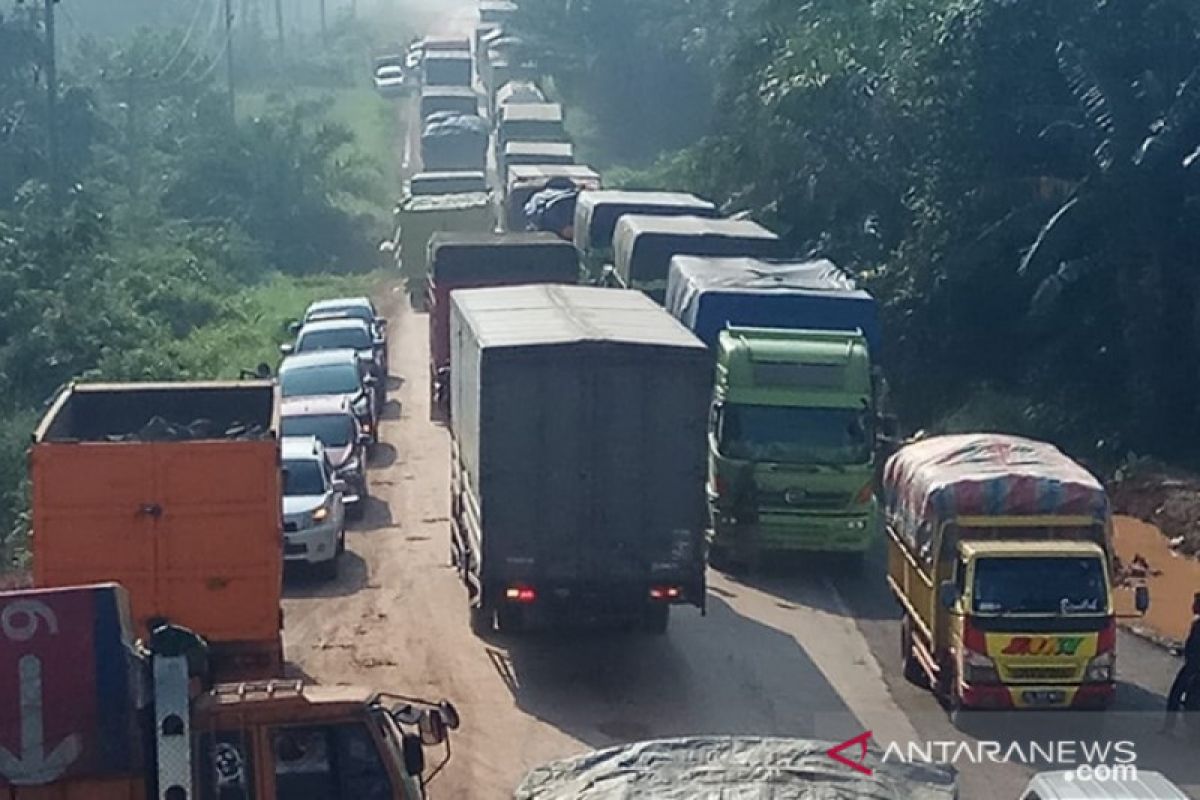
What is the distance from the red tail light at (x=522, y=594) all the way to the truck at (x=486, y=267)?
13.5m

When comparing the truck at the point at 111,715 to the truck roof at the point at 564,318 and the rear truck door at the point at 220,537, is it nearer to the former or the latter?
the rear truck door at the point at 220,537

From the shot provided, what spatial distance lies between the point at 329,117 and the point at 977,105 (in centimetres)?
5307

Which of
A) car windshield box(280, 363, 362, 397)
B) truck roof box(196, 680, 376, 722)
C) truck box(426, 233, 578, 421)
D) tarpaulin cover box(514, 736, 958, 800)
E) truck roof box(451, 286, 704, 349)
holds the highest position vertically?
truck roof box(451, 286, 704, 349)

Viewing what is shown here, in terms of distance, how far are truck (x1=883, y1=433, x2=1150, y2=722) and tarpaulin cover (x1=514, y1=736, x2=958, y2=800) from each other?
6878 millimetres

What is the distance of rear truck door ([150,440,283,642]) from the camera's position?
52.8 ft

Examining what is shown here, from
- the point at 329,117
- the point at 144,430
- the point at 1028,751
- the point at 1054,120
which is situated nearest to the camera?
the point at 1028,751

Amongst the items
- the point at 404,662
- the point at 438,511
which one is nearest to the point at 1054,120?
the point at 438,511

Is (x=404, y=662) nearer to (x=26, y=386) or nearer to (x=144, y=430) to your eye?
(x=144, y=430)

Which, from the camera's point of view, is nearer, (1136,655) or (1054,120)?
(1136,655)

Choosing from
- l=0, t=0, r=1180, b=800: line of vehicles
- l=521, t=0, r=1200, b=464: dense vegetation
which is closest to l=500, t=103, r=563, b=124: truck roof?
l=521, t=0, r=1200, b=464: dense vegetation

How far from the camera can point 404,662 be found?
1928 cm

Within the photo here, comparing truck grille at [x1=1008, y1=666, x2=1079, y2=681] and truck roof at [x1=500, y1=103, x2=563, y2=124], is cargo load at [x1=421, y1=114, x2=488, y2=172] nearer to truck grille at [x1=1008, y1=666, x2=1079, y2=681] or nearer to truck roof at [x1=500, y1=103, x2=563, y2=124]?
truck roof at [x1=500, y1=103, x2=563, y2=124]

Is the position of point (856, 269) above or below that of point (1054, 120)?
below

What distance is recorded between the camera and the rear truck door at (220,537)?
52.8ft
